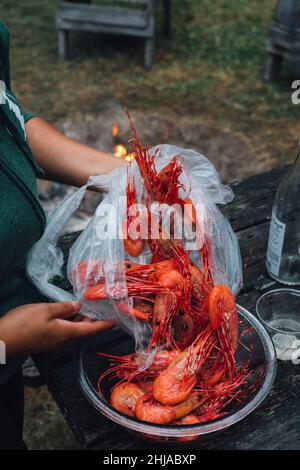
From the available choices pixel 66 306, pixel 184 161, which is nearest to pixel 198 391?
pixel 66 306

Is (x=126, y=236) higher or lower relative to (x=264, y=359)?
higher

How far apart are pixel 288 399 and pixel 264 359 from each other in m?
0.11

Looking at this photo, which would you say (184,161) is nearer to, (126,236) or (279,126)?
(126,236)

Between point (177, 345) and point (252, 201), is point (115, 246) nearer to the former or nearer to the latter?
point (177, 345)

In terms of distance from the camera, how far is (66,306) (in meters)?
1.32

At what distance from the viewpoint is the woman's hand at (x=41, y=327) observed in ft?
4.19

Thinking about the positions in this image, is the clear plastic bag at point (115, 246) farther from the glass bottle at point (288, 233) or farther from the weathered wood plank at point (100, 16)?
the weathered wood plank at point (100, 16)

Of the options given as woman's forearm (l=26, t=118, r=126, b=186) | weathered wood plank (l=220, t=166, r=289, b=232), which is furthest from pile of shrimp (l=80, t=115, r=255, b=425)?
Result: weathered wood plank (l=220, t=166, r=289, b=232)

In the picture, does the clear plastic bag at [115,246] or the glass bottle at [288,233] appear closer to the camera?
the clear plastic bag at [115,246]

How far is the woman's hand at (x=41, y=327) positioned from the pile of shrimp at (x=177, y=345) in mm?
68

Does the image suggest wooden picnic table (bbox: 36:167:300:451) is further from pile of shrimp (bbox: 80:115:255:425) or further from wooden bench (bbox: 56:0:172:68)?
wooden bench (bbox: 56:0:172:68)

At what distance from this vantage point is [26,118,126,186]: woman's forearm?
1702 mm

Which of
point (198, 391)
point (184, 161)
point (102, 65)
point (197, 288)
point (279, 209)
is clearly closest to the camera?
point (198, 391)

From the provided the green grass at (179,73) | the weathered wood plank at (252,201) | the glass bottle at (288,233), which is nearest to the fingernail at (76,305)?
the glass bottle at (288,233)
